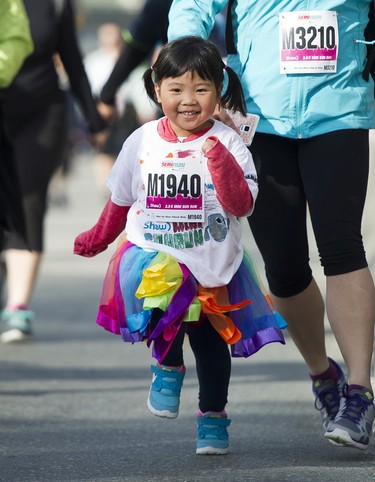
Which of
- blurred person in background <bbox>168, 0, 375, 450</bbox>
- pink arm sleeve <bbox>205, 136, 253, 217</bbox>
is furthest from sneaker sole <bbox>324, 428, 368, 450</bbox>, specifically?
pink arm sleeve <bbox>205, 136, 253, 217</bbox>

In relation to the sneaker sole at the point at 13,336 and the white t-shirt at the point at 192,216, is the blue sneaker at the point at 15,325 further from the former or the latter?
the white t-shirt at the point at 192,216

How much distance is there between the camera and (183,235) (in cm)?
494

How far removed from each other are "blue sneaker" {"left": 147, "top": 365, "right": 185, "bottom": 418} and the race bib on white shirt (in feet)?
3.48

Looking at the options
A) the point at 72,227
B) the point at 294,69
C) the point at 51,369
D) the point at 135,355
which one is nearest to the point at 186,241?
the point at 294,69

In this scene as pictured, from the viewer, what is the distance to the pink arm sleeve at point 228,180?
4721 mm

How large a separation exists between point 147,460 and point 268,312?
64 centimetres

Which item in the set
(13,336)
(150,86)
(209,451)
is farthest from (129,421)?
(13,336)

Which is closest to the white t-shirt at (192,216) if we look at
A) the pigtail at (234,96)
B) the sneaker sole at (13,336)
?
the pigtail at (234,96)

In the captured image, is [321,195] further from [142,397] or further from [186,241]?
[142,397]

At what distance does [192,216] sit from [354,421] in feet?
2.71

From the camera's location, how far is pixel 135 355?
805 cm

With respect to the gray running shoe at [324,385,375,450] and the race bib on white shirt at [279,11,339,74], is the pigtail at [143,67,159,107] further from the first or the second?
the gray running shoe at [324,385,375,450]

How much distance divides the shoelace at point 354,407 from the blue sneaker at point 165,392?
543 mm

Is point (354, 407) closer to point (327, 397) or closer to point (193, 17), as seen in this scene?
point (327, 397)
